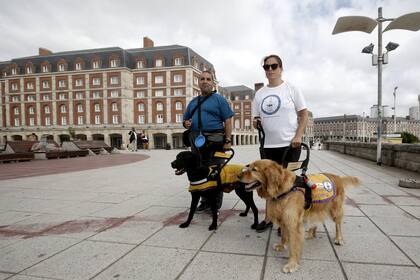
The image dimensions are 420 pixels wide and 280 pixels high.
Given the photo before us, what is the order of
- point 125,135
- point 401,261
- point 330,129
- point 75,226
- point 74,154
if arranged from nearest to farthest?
point 401,261 < point 75,226 < point 74,154 < point 125,135 < point 330,129

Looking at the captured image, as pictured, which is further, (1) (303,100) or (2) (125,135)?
(2) (125,135)

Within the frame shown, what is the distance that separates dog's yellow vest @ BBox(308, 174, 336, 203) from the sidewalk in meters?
0.60

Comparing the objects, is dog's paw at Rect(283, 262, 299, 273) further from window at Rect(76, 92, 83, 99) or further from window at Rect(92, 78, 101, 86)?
window at Rect(76, 92, 83, 99)

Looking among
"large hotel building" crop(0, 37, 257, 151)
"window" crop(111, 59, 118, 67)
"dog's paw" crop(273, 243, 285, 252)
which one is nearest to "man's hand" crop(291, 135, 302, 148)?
"dog's paw" crop(273, 243, 285, 252)

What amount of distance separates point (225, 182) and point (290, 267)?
4.42ft

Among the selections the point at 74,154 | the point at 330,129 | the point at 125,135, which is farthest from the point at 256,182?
the point at 330,129

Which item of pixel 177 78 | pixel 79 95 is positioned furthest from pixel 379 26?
pixel 79 95

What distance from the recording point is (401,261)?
234 cm

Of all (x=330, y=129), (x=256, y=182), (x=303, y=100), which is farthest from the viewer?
(x=330, y=129)

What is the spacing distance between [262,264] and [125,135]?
150 ft

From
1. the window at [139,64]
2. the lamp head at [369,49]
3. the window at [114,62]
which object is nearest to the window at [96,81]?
the window at [114,62]

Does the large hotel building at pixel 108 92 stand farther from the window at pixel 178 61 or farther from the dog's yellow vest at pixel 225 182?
the dog's yellow vest at pixel 225 182

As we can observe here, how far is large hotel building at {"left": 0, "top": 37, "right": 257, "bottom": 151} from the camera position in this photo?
4522 centimetres

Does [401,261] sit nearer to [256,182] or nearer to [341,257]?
[341,257]
